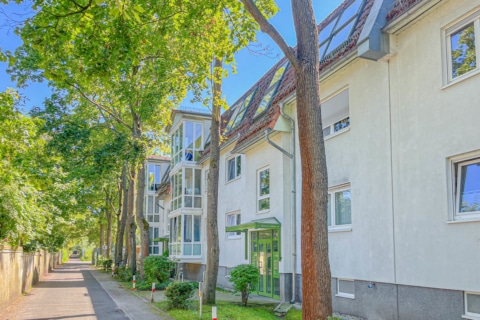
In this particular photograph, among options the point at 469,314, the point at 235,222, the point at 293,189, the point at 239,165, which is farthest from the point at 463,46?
the point at 235,222

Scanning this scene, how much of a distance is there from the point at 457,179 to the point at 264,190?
30.4 feet

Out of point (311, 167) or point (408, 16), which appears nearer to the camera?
point (311, 167)

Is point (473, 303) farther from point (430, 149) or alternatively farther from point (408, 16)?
point (408, 16)

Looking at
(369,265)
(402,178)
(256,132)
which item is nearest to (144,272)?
(256,132)

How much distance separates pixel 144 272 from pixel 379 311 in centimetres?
1411

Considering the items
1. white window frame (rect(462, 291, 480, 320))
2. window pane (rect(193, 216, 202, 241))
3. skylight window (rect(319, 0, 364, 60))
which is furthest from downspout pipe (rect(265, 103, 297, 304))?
window pane (rect(193, 216, 202, 241))

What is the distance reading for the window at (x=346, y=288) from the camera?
11.0 m

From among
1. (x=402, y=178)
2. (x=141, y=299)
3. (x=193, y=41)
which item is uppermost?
(x=193, y=41)

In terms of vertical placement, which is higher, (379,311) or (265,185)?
(265,185)

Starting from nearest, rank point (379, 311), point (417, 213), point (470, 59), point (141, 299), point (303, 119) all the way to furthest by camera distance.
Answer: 1. point (303, 119)
2. point (470, 59)
3. point (417, 213)
4. point (379, 311)
5. point (141, 299)

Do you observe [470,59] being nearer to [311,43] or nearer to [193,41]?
[311,43]

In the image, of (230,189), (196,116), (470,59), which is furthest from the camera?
(196,116)

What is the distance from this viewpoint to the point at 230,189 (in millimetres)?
20953

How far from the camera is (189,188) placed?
25.2 meters
